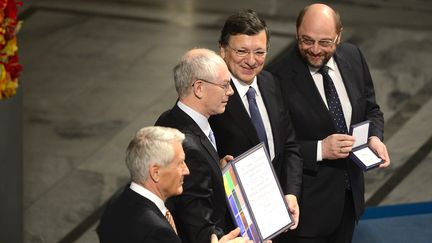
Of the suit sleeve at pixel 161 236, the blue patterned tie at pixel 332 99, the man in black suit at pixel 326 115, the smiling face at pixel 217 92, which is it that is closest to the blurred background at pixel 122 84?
the man in black suit at pixel 326 115

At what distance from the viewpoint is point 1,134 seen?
199 inches

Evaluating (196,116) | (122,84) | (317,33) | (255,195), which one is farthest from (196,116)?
(122,84)

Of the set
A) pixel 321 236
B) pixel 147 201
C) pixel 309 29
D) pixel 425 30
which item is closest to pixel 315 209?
pixel 321 236

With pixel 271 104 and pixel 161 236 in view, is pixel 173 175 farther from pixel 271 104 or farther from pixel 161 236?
pixel 271 104

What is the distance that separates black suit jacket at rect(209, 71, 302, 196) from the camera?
419cm

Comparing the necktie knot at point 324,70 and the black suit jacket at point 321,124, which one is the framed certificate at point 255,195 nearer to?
the black suit jacket at point 321,124

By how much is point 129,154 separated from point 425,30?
21.8 ft

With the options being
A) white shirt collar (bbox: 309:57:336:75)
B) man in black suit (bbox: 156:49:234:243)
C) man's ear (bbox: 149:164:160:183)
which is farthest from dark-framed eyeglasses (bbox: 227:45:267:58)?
man's ear (bbox: 149:164:160:183)

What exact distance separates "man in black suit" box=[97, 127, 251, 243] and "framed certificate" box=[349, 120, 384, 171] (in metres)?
1.43

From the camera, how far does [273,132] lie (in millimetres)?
4312

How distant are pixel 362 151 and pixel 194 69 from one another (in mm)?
1278

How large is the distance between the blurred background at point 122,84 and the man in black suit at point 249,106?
1549 mm

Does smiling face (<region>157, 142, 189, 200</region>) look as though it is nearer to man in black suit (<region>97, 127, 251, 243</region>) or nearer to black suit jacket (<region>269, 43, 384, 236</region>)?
man in black suit (<region>97, 127, 251, 243</region>)

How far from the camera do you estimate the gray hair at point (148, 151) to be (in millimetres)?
3307
